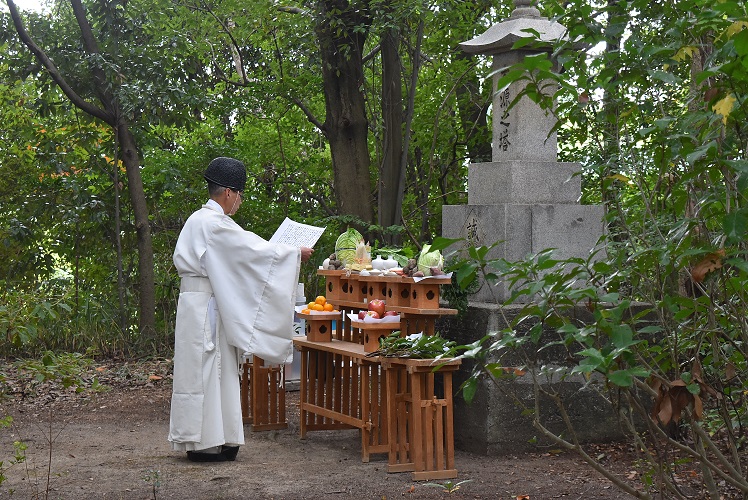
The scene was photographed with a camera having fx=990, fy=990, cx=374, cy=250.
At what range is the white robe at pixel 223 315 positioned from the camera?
658 cm

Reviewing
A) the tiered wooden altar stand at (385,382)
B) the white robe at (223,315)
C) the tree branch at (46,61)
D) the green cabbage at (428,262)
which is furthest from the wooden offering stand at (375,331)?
the tree branch at (46,61)

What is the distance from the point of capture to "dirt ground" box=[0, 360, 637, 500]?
5645 millimetres

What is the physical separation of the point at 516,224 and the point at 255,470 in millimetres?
2407

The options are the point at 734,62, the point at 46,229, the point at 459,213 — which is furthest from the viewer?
the point at 46,229

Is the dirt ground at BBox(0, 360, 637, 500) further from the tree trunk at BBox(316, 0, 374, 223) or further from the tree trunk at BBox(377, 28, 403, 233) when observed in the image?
the tree trunk at BBox(377, 28, 403, 233)

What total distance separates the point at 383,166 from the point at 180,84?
2.71 meters

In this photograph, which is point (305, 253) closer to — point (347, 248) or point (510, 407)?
point (347, 248)

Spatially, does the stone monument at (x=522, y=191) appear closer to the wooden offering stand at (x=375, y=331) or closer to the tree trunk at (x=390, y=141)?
the wooden offering stand at (x=375, y=331)

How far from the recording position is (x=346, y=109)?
11602mm

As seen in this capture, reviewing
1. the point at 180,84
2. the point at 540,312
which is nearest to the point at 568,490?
the point at 540,312

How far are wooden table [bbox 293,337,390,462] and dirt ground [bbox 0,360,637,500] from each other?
15 cm

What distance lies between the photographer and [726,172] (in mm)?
3025

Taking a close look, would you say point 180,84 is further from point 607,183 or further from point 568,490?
point 607,183

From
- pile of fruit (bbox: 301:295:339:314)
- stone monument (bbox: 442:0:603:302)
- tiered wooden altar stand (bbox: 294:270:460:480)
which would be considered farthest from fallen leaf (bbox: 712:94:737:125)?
pile of fruit (bbox: 301:295:339:314)
